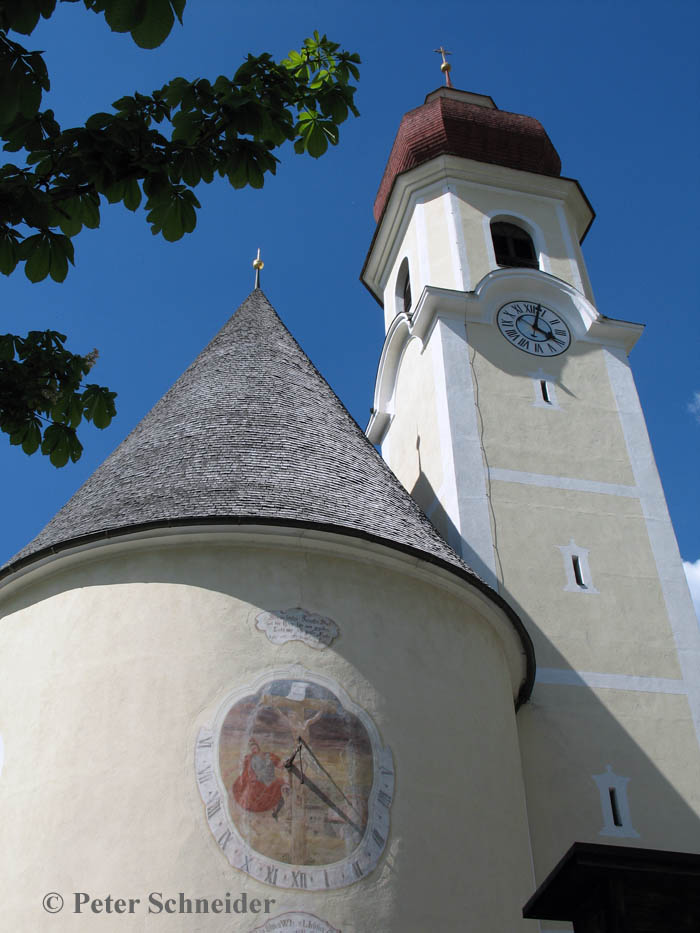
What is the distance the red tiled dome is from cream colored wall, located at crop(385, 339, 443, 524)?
436 centimetres

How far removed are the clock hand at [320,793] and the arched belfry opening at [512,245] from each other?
39.8 ft

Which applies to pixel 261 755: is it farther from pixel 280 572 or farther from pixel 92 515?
pixel 92 515

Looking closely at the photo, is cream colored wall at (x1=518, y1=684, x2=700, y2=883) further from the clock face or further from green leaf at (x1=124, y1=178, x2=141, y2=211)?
green leaf at (x1=124, y1=178, x2=141, y2=211)

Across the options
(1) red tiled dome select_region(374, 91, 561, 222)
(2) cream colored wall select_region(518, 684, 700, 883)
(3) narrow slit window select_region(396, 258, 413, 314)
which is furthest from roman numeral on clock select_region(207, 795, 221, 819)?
(1) red tiled dome select_region(374, 91, 561, 222)

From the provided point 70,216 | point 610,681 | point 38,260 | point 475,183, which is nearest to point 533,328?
point 475,183

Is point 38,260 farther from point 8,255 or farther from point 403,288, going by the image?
point 403,288

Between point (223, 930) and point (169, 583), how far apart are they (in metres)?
3.07

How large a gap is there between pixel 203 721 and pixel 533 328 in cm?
1055

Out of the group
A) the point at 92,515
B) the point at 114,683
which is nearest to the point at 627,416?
the point at 92,515

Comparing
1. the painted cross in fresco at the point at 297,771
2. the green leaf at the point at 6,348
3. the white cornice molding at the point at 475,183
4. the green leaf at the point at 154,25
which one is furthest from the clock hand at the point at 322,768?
the white cornice molding at the point at 475,183

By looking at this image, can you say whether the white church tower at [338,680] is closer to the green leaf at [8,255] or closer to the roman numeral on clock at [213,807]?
the roman numeral on clock at [213,807]

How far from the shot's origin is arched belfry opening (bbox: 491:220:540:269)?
59.5ft

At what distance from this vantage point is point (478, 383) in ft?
51.1

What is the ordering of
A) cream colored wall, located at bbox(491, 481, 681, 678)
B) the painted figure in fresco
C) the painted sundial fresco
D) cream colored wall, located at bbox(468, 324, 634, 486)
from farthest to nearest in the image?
cream colored wall, located at bbox(468, 324, 634, 486), cream colored wall, located at bbox(491, 481, 681, 678), the painted figure in fresco, the painted sundial fresco
